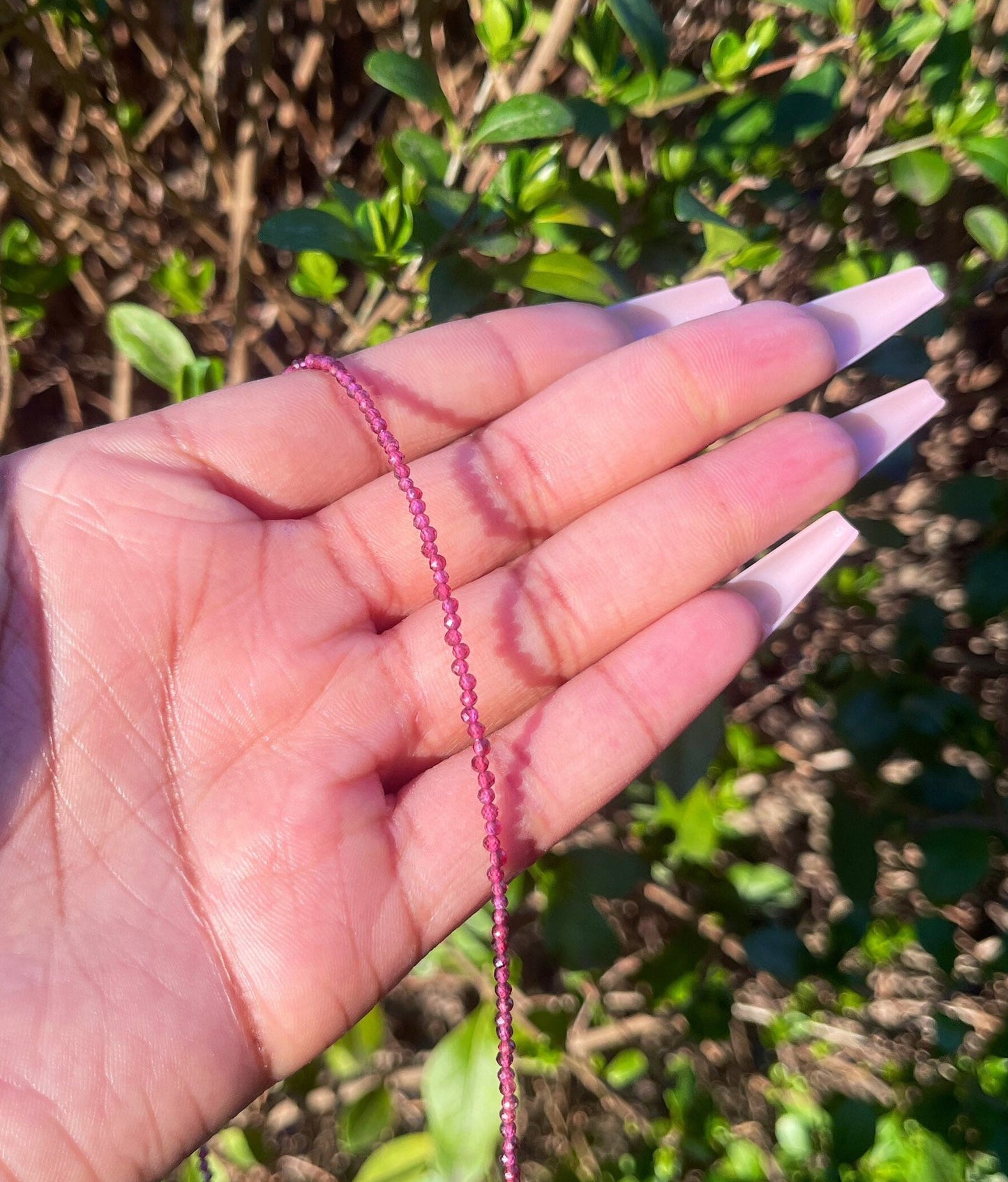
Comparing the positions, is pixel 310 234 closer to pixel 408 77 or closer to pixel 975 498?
pixel 408 77

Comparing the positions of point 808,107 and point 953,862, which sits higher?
point 808,107

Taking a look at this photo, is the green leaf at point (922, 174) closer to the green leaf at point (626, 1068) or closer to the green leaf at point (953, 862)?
the green leaf at point (953, 862)

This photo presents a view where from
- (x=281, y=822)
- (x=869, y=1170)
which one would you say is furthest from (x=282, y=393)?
(x=869, y=1170)

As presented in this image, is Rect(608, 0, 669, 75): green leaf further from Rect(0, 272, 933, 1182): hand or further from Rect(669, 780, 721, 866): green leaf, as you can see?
Rect(669, 780, 721, 866): green leaf

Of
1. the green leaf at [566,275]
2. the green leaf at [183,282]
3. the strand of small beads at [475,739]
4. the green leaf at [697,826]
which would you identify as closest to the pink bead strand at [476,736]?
the strand of small beads at [475,739]

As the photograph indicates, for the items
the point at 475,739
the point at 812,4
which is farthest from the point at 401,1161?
the point at 812,4
